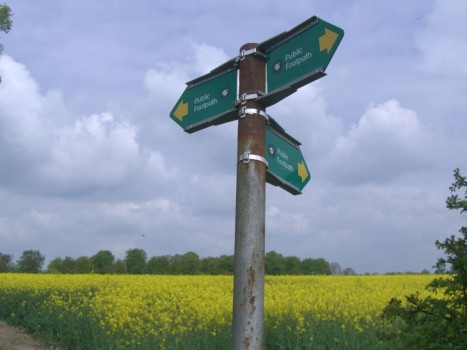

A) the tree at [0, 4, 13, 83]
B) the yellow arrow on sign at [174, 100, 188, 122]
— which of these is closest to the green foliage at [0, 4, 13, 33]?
the tree at [0, 4, 13, 83]

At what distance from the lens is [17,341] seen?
10953mm

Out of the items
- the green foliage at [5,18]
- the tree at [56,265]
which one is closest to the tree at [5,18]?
the green foliage at [5,18]

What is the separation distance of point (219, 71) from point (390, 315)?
1.46 meters

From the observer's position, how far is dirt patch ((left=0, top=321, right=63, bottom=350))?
10.4 m

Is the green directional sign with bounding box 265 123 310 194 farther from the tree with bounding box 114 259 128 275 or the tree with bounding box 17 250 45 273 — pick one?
the tree with bounding box 17 250 45 273

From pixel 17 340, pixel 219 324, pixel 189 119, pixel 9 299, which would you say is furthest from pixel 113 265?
pixel 189 119

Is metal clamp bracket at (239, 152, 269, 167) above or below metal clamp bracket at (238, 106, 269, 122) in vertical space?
below

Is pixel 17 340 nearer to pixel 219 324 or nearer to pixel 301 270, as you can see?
pixel 219 324

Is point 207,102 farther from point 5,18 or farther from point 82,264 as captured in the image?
point 82,264

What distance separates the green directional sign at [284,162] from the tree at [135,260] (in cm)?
4672

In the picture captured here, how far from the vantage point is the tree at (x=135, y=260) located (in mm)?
49031

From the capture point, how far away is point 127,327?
9523 mm

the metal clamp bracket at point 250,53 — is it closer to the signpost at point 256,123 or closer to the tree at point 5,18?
the signpost at point 256,123

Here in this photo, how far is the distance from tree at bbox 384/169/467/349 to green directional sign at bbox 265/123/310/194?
76cm
